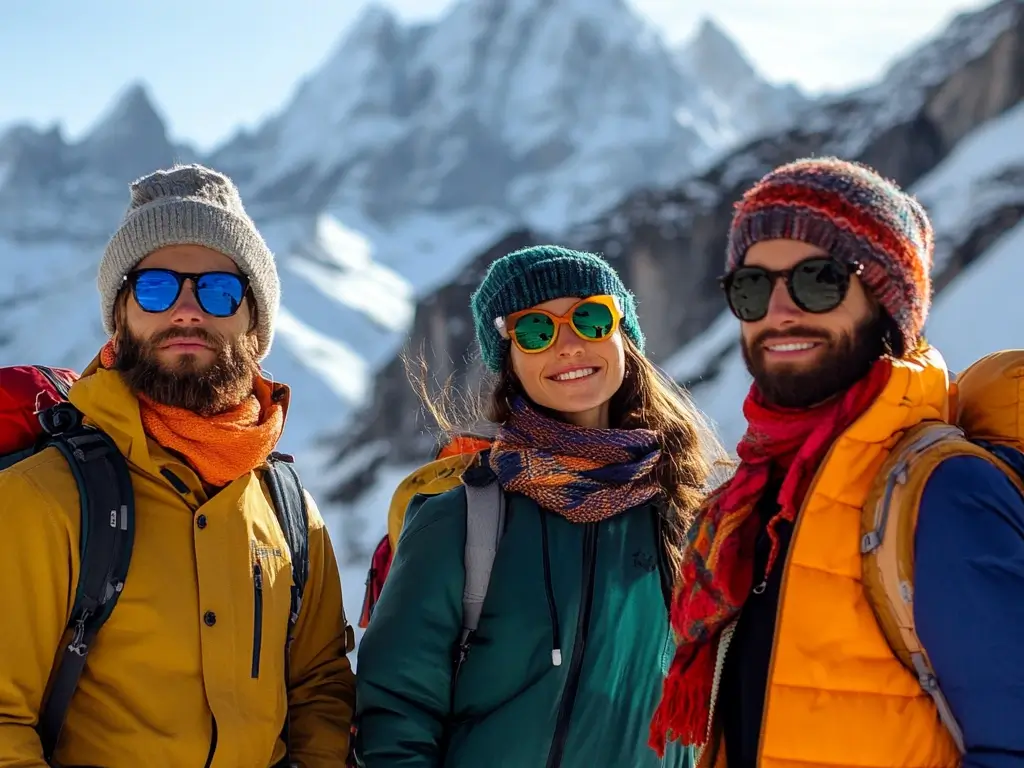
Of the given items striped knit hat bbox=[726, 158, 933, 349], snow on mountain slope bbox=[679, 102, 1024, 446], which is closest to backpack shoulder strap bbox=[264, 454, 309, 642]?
striped knit hat bbox=[726, 158, 933, 349]

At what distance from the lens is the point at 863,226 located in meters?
2.44

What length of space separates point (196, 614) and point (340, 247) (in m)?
116

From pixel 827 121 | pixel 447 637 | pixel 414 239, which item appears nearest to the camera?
pixel 447 637

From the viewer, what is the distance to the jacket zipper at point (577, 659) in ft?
8.98

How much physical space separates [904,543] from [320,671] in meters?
1.88

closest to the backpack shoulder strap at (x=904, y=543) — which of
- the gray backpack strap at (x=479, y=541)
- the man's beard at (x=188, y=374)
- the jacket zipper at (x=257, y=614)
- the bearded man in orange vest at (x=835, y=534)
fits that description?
the bearded man in orange vest at (x=835, y=534)

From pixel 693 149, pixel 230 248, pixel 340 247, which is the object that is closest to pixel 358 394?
pixel 340 247

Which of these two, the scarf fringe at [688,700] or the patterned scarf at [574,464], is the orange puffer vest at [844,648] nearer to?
the scarf fringe at [688,700]

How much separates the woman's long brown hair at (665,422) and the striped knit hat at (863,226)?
2.75ft

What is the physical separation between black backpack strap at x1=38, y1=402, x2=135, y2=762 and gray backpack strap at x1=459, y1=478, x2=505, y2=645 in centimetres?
91

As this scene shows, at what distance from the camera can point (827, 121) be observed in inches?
1240

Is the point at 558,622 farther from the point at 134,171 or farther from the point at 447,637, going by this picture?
the point at 134,171

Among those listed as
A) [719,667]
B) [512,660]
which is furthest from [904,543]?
[512,660]

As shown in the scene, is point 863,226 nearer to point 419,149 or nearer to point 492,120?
point 419,149
